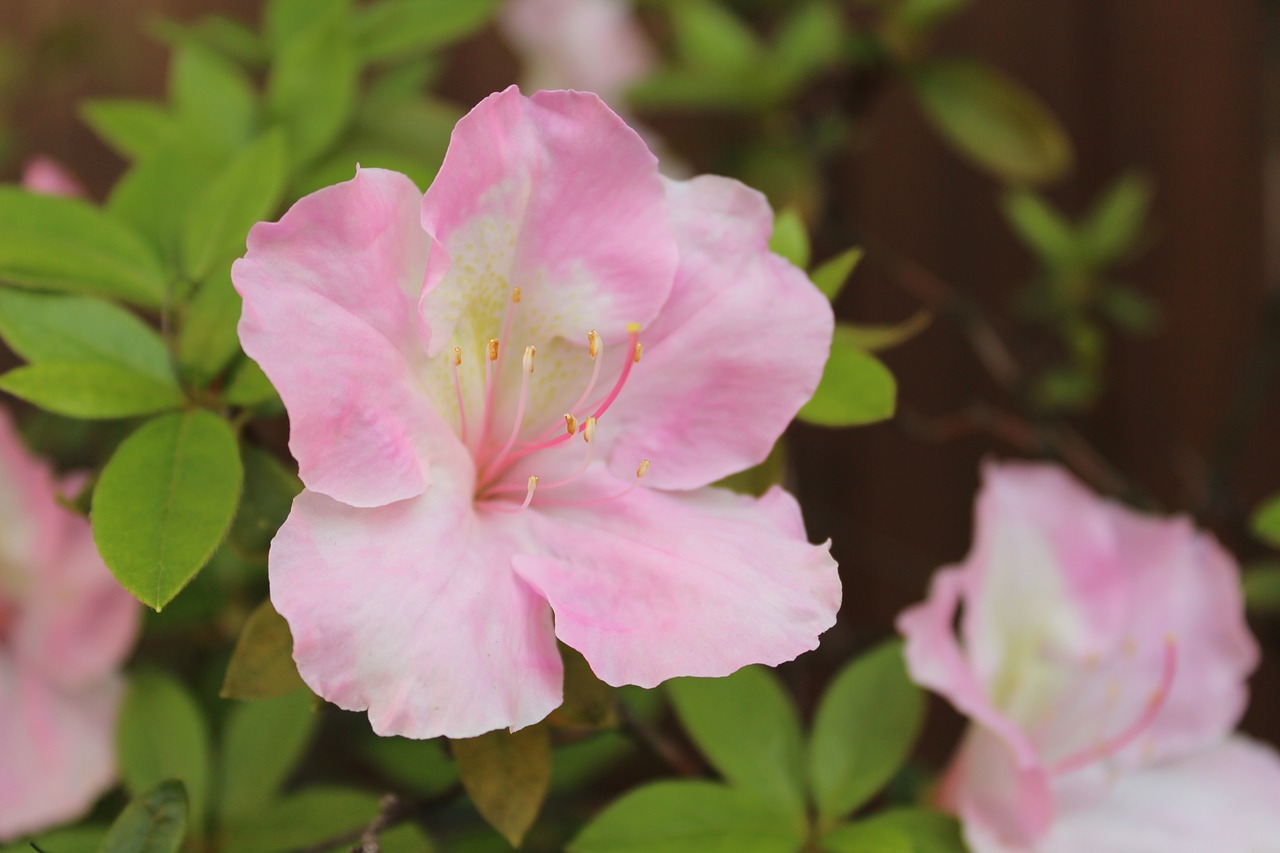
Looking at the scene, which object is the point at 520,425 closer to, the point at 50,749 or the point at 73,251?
the point at 73,251

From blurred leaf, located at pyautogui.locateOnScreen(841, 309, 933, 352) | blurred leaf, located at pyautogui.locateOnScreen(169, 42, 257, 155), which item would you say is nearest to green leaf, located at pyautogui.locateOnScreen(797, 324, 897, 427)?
blurred leaf, located at pyautogui.locateOnScreen(841, 309, 933, 352)

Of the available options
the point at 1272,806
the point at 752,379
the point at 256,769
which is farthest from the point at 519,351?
the point at 1272,806

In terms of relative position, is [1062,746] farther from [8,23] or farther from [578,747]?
[8,23]

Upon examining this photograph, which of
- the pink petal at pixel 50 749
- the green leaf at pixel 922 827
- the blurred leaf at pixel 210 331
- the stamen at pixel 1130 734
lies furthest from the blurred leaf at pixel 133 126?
the stamen at pixel 1130 734

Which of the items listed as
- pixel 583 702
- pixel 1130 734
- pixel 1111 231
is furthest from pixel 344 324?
pixel 1111 231

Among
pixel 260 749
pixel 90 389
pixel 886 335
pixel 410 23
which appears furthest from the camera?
pixel 410 23

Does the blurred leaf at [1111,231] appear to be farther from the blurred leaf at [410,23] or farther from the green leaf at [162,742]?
the green leaf at [162,742]
